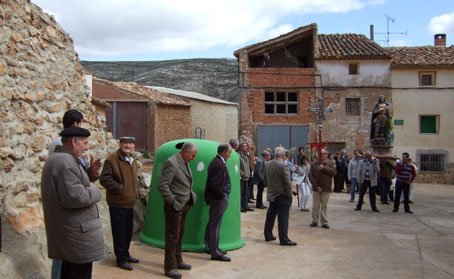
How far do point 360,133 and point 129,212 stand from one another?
20180 mm

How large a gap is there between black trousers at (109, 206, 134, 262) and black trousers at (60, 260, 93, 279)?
214cm

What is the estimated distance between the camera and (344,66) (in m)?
24.8

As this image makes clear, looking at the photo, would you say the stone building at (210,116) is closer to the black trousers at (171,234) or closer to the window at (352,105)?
the window at (352,105)

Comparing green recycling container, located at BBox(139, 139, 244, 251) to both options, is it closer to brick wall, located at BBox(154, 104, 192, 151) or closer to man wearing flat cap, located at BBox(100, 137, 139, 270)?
man wearing flat cap, located at BBox(100, 137, 139, 270)

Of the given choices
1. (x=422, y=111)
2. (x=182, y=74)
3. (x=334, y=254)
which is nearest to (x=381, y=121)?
(x=334, y=254)

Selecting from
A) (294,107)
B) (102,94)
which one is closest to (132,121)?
(102,94)

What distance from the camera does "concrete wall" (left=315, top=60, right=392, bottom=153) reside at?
81.4ft

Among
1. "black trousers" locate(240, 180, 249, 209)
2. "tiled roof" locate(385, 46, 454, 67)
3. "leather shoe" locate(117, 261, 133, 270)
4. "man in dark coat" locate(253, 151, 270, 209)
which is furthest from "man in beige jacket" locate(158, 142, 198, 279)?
"tiled roof" locate(385, 46, 454, 67)

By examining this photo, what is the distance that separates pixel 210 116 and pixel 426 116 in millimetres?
12315

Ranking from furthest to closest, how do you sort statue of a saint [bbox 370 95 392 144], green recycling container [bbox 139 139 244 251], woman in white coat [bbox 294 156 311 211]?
statue of a saint [bbox 370 95 392 144] < woman in white coat [bbox 294 156 311 211] < green recycling container [bbox 139 139 244 251]

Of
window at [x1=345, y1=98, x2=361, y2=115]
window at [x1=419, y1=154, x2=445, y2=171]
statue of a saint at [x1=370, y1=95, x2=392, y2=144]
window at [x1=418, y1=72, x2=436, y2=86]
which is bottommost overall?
window at [x1=419, y1=154, x2=445, y2=171]

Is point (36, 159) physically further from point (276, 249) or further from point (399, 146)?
point (399, 146)

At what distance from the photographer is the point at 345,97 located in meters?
24.9

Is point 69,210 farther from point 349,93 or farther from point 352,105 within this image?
point 352,105
